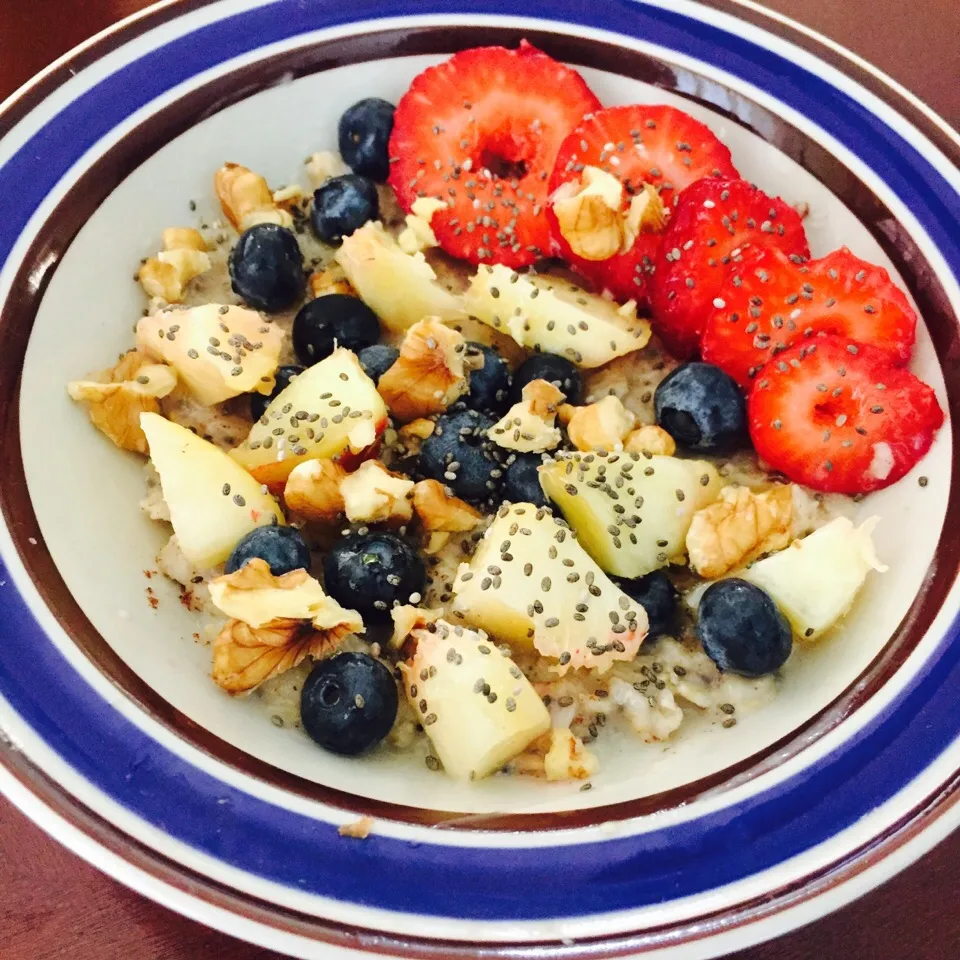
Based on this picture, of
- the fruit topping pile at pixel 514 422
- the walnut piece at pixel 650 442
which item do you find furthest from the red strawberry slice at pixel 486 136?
the walnut piece at pixel 650 442

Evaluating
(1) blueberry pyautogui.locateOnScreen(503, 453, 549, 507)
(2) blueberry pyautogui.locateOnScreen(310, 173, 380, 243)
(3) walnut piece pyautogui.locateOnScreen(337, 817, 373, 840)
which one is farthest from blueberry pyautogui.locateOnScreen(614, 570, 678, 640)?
(2) blueberry pyautogui.locateOnScreen(310, 173, 380, 243)

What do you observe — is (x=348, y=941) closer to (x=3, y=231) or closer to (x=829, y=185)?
(x=3, y=231)

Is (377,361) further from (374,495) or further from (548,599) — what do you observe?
(548,599)

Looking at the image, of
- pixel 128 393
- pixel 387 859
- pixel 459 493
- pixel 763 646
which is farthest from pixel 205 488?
pixel 763 646

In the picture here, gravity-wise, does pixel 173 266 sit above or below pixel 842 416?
above

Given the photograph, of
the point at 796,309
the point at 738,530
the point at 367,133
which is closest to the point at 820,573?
the point at 738,530

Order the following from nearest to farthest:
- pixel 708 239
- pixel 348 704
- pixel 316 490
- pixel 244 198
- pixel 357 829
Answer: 1. pixel 357 829
2. pixel 348 704
3. pixel 316 490
4. pixel 708 239
5. pixel 244 198
